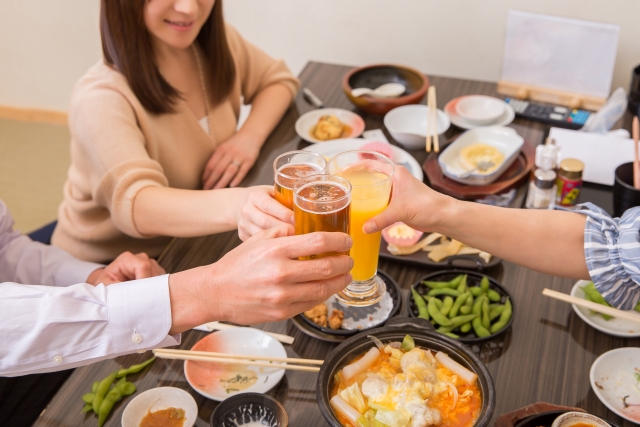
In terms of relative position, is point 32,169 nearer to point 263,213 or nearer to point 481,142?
point 481,142

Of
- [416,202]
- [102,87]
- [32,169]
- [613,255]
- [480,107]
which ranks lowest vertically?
[32,169]

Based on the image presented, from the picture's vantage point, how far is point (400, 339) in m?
1.28

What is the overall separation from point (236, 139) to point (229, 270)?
1.19 metres

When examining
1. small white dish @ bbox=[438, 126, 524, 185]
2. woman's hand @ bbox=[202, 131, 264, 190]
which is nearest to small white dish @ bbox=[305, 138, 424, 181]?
small white dish @ bbox=[438, 126, 524, 185]

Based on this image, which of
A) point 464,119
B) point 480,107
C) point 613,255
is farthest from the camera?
point 480,107

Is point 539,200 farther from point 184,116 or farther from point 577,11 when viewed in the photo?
point 577,11

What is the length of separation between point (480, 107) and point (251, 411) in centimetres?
173

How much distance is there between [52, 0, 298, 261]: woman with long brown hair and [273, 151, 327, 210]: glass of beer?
80 millimetres

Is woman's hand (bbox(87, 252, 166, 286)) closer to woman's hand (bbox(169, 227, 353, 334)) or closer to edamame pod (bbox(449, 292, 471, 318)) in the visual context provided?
woman's hand (bbox(169, 227, 353, 334))

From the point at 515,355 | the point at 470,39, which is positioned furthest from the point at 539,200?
the point at 470,39

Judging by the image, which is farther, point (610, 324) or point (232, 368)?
point (610, 324)

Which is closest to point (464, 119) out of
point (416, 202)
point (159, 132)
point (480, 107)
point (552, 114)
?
point (480, 107)

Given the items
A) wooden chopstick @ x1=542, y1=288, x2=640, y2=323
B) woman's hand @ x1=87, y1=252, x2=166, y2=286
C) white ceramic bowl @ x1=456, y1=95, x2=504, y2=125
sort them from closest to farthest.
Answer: wooden chopstick @ x1=542, y1=288, x2=640, y2=323 → woman's hand @ x1=87, y1=252, x2=166, y2=286 → white ceramic bowl @ x1=456, y1=95, x2=504, y2=125

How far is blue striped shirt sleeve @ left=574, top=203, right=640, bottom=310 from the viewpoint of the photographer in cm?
142
